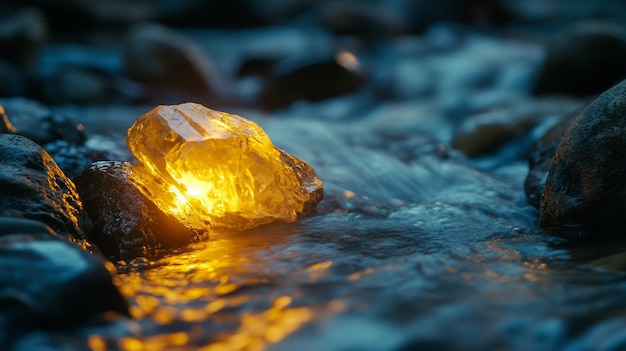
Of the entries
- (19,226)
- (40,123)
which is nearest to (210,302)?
(19,226)

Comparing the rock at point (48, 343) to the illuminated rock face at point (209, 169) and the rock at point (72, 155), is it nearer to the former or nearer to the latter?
the illuminated rock face at point (209, 169)

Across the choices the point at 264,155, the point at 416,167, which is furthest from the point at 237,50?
the point at 264,155

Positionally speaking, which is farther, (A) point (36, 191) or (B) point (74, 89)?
(B) point (74, 89)

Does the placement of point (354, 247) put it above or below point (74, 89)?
below

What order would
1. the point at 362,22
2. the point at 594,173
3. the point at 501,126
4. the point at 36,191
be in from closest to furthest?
the point at 36,191, the point at 594,173, the point at 501,126, the point at 362,22

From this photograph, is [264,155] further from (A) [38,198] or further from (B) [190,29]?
(B) [190,29]

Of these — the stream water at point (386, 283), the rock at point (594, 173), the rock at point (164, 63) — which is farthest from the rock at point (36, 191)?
the rock at point (164, 63)

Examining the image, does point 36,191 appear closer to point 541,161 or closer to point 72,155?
point 72,155
